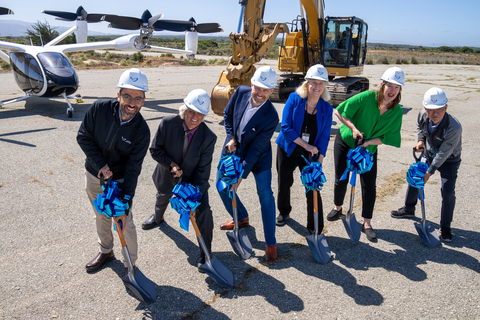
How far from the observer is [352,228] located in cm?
440

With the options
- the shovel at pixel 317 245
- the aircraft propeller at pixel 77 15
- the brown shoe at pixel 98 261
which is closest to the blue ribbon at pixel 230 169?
the shovel at pixel 317 245

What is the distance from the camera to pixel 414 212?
5.17m

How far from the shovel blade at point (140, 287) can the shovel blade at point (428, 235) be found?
347cm

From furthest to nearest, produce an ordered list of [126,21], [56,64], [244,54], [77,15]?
[77,15] < [126,21] < [56,64] < [244,54]

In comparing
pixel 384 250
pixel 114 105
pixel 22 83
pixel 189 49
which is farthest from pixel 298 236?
pixel 189 49

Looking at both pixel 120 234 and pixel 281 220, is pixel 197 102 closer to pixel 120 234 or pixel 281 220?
pixel 120 234

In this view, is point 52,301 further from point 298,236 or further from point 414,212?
point 414,212

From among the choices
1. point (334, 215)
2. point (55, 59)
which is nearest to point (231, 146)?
point (334, 215)

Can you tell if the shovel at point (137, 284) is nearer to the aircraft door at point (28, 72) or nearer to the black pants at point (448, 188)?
the black pants at point (448, 188)

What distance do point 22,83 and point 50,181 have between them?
7809mm

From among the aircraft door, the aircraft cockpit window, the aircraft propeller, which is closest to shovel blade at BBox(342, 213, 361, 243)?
the aircraft cockpit window

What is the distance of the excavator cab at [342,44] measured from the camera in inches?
501

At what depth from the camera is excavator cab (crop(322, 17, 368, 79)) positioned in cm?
1272

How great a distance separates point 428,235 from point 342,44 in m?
10.3
